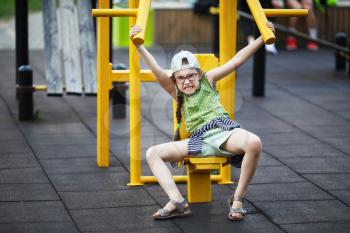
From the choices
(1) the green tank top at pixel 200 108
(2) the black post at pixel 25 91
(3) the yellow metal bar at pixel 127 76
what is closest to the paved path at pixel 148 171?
(2) the black post at pixel 25 91

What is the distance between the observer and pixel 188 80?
670 cm

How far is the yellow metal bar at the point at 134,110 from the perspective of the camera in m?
7.38

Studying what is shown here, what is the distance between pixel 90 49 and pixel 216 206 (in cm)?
390

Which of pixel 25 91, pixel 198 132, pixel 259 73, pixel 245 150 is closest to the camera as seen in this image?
pixel 245 150

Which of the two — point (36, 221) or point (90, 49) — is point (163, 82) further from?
point (90, 49)

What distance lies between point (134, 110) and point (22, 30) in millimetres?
3426

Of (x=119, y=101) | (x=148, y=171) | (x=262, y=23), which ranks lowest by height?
(x=148, y=171)

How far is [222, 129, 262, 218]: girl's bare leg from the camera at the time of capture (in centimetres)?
643

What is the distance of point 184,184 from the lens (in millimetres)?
7555

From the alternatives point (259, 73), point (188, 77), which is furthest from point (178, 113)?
point (259, 73)

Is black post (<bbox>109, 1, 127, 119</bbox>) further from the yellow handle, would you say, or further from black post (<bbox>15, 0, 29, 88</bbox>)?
the yellow handle

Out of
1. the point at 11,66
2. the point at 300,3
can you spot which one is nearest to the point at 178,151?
the point at 11,66

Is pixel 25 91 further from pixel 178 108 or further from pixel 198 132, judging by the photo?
pixel 198 132

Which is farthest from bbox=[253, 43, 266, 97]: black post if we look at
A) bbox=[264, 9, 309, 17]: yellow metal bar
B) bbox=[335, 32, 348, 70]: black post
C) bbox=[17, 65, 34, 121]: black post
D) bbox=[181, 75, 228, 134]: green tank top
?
bbox=[181, 75, 228, 134]: green tank top
